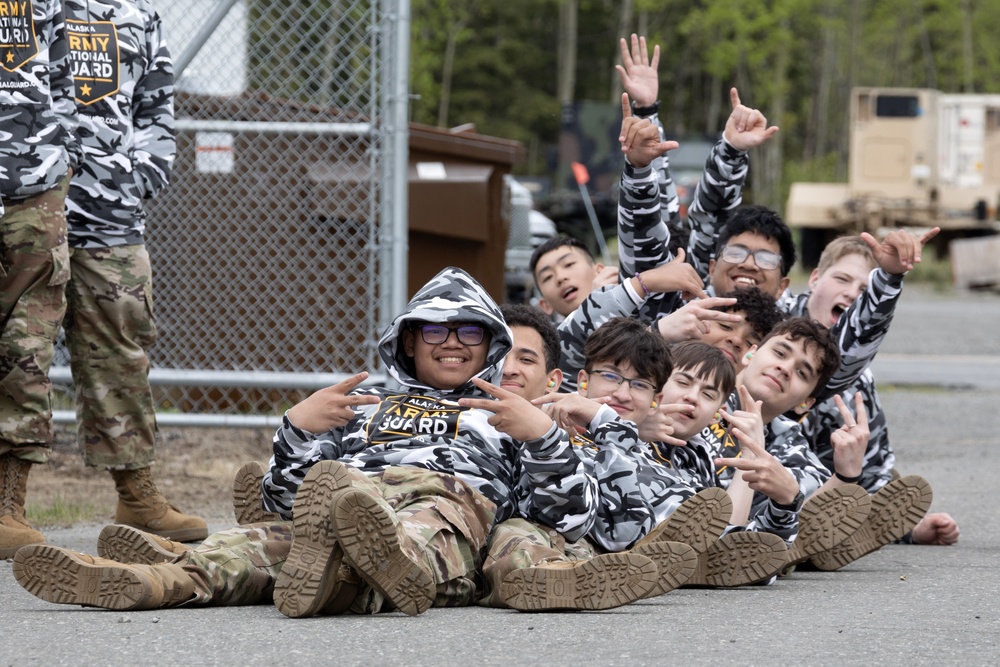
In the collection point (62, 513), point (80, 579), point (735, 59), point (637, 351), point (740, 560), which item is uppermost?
point (735, 59)

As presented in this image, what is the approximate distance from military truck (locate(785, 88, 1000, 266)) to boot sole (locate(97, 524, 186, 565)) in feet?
76.5

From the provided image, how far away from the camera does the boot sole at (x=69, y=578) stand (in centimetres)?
363

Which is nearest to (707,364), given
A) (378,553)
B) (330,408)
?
(330,408)

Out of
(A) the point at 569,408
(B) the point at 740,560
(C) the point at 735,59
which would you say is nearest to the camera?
(A) the point at 569,408

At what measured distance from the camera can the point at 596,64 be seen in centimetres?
5141

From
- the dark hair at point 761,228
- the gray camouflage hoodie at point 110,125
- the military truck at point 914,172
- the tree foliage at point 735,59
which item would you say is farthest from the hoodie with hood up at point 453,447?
the tree foliage at point 735,59

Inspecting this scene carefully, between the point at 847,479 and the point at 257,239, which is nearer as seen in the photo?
the point at 847,479

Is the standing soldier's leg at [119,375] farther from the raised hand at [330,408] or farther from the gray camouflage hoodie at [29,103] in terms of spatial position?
the raised hand at [330,408]

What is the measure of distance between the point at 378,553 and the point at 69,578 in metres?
0.75

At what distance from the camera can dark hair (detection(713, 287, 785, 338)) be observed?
5355 mm

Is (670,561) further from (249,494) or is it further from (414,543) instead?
(249,494)

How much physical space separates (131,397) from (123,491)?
Result: 13.4 inches

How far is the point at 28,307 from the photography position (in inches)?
194

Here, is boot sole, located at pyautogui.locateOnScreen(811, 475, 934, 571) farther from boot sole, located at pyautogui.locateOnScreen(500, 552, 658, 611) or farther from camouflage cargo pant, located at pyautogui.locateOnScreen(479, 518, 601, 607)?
boot sole, located at pyautogui.locateOnScreen(500, 552, 658, 611)
